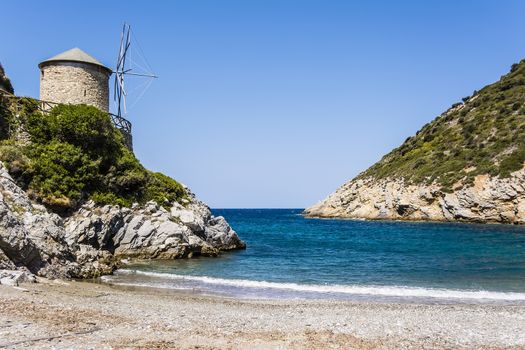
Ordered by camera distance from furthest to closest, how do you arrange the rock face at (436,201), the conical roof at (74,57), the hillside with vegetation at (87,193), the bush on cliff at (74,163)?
the rock face at (436,201), the conical roof at (74,57), the bush on cliff at (74,163), the hillside with vegetation at (87,193)

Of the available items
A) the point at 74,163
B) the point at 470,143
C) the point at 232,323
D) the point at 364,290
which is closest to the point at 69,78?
the point at 74,163

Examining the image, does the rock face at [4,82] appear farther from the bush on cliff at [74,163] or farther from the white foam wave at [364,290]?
the white foam wave at [364,290]

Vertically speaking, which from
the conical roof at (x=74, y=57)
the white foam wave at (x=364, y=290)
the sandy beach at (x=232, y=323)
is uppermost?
the conical roof at (x=74, y=57)

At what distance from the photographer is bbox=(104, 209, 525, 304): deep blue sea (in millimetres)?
20406

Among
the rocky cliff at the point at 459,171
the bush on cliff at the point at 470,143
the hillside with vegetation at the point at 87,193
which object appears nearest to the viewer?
the hillside with vegetation at the point at 87,193

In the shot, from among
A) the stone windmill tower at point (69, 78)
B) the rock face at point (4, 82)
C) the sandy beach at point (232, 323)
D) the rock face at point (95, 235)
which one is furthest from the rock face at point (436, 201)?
the rock face at point (4, 82)

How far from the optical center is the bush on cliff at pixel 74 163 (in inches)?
1072

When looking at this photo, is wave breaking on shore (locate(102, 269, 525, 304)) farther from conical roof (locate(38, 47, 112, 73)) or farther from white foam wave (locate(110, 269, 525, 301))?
conical roof (locate(38, 47, 112, 73))

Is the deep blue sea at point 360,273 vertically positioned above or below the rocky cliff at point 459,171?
below

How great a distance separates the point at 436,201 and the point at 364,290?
184 ft

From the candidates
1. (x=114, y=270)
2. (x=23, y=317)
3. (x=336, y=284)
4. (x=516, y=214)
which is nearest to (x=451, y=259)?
(x=336, y=284)

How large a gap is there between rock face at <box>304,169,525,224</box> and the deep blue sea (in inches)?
864

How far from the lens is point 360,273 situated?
87.4 feet

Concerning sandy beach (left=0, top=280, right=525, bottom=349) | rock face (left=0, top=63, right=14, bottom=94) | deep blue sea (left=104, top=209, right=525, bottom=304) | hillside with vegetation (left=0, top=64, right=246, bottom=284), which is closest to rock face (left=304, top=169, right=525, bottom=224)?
deep blue sea (left=104, top=209, right=525, bottom=304)
